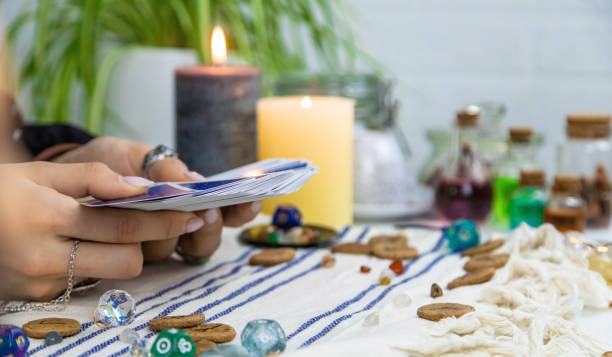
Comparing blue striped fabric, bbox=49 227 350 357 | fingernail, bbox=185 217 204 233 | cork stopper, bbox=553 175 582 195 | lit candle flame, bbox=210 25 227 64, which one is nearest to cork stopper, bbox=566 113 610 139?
cork stopper, bbox=553 175 582 195

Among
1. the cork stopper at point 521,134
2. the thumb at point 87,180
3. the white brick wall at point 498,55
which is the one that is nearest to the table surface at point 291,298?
the thumb at point 87,180

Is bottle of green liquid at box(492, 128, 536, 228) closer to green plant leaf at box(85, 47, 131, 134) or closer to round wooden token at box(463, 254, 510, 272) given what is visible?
round wooden token at box(463, 254, 510, 272)

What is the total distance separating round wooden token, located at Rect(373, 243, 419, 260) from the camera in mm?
812

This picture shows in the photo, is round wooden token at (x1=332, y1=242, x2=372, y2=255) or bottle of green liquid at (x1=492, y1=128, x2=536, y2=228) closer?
round wooden token at (x1=332, y1=242, x2=372, y2=255)

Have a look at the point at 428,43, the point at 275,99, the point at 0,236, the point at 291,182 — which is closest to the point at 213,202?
the point at 291,182

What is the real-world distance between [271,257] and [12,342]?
0.34 metres

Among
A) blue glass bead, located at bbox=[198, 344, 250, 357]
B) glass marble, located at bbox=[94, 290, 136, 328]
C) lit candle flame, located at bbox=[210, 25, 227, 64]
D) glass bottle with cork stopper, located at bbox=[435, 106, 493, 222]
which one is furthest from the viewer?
glass bottle with cork stopper, located at bbox=[435, 106, 493, 222]

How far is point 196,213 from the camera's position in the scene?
0.72 m

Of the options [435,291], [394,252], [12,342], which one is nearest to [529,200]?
[394,252]

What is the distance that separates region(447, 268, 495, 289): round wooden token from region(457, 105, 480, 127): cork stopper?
38 cm

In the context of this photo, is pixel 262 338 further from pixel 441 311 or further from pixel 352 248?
pixel 352 248

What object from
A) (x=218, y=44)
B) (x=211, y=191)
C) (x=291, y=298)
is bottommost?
(x=291, y=298)

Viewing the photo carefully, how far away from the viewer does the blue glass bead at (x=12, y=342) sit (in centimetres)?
48

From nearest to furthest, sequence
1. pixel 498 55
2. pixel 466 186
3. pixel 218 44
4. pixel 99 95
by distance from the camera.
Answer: pixel 218 44
pixel 466 186
pixel 99 95
pixel 498 55
